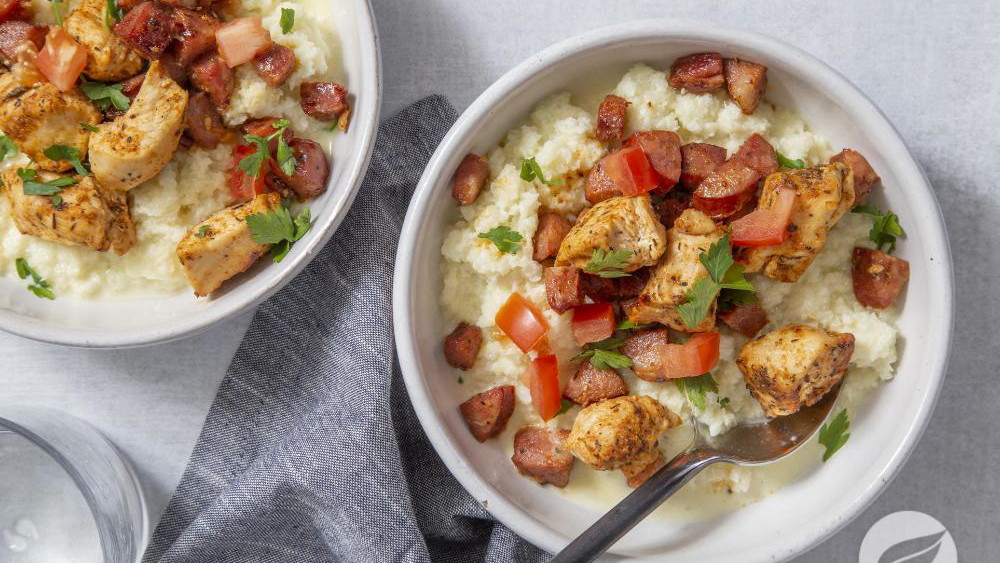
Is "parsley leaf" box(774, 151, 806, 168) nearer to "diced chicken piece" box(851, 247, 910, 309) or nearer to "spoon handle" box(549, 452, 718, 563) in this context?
"diced chicken piece" box(851, 247, 910, 309)

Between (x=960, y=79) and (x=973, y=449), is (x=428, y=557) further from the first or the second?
(x=960, y=79)

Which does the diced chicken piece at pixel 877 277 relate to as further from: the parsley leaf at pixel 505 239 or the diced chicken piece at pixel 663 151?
the parsley leaf at pixel 505 239

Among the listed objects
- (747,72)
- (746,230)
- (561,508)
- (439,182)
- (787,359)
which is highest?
(747,72)

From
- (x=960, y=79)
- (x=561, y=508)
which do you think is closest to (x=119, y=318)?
(x=561, y=508)

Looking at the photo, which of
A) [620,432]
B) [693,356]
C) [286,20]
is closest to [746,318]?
[693,356]

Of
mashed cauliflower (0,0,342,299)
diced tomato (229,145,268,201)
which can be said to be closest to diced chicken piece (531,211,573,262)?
mashed cauliflower (0,0,342,299)

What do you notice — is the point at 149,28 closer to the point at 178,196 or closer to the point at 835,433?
the point at 178,196
